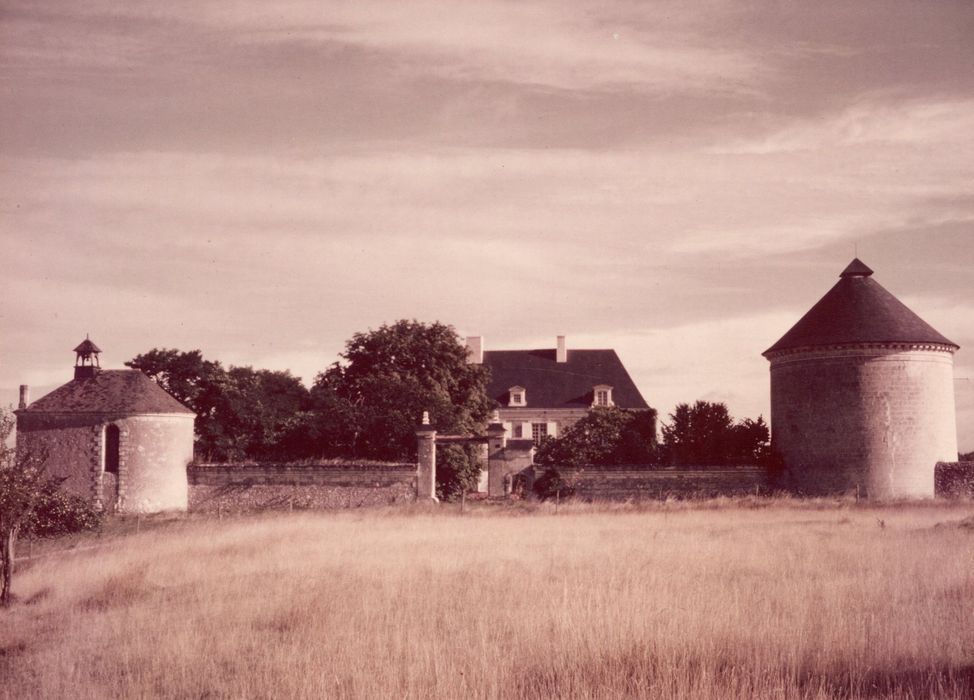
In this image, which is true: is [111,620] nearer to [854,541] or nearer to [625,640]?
[625,640]

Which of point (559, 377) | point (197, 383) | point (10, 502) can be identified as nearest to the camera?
point (10, 502)

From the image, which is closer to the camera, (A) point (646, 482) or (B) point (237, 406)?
(A) point (646, 482)

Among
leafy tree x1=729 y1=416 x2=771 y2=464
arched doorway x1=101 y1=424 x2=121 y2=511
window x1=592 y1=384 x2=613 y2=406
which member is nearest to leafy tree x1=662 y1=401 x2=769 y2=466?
leafy tree x1=729 y1=416 x2=771 y2=464

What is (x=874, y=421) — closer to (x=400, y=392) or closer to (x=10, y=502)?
(x=400, y=392)

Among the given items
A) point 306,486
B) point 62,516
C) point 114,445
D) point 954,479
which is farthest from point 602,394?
point 62,516

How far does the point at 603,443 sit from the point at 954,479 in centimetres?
1278

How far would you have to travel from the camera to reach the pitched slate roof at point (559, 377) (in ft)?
180

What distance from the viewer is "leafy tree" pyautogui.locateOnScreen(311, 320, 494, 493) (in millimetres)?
37062

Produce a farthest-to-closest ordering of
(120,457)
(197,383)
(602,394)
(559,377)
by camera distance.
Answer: (559,377) → (602,394) → (197,383) → (120,457)

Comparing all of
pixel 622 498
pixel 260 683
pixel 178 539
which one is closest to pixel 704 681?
pixel 260 683

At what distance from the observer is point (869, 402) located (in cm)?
3450

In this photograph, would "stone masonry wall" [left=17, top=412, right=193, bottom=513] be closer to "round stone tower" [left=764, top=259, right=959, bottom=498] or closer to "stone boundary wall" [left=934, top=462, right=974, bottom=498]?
"round stone tower" [left=764, top=259, right=959, bottom=498]

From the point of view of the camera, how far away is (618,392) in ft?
180

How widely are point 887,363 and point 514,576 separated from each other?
83.6ft
